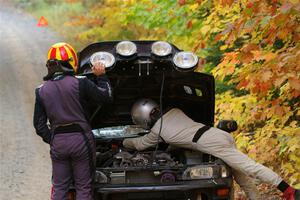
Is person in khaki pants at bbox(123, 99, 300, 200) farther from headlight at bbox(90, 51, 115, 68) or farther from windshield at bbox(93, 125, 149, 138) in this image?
headlight at bbox(90, 51, 115, 68)

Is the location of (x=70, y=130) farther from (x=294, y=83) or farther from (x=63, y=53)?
(x=294, y=83)

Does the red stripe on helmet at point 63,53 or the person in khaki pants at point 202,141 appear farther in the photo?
the person in khaki pants at point 202,141

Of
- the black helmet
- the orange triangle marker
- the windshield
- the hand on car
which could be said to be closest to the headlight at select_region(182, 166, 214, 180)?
the black helmet

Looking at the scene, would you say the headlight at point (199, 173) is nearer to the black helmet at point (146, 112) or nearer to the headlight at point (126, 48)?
the black helmet at point (146, 112)

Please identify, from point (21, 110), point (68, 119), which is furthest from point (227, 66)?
point (21, 110)

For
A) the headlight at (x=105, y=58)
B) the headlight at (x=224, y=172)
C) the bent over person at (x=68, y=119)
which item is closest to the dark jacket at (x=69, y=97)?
the bent over person at (x=68, y=119)

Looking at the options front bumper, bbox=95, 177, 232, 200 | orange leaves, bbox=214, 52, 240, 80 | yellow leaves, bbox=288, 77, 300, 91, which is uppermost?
yellow leaves, bbox=288, 77, 300, 91

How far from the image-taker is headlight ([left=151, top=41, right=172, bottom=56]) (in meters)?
5.92

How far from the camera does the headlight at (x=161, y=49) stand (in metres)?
5.92

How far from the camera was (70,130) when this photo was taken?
214 inches

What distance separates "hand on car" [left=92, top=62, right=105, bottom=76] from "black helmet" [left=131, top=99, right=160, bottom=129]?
1.01 metres

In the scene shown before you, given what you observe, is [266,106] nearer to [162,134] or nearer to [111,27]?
[162,134]

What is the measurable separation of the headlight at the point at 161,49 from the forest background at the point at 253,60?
0.71 m

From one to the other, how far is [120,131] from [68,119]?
1874 mm
